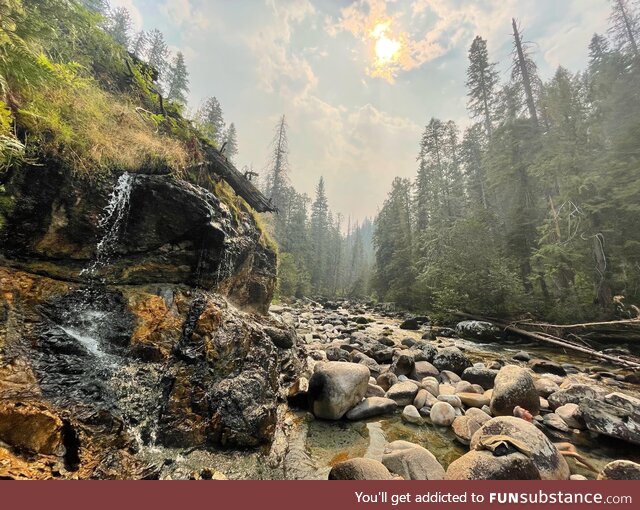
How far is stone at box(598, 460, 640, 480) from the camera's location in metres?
2.88

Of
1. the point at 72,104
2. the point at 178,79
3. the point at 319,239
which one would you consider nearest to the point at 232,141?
the point at 178,79

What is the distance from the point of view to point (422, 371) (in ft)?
23.2

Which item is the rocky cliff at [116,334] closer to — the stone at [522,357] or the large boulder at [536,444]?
the large boulder at [536,444]

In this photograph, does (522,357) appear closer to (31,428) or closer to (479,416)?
(479,416)

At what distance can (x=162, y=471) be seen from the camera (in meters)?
2.87

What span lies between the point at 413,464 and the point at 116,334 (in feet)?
14.1

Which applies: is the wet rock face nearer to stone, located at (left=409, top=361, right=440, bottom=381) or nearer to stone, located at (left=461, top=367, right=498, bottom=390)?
stone, located at (left=409, top=361, right=440, bottom=381)

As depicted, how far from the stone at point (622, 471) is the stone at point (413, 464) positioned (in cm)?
175

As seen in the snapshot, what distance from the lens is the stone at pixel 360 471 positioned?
9.53ft

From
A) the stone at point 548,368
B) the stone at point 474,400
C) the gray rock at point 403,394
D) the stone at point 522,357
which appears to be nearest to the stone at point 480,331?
the stone at point 522,357

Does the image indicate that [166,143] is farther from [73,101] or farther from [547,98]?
[547,98]

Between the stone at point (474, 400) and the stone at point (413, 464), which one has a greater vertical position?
the stone at point (474, 400)

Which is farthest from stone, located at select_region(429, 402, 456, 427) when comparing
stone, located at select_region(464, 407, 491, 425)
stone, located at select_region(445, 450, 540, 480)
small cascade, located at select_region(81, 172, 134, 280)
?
small cascade, located at select_region(81, 172, 134, 280)
